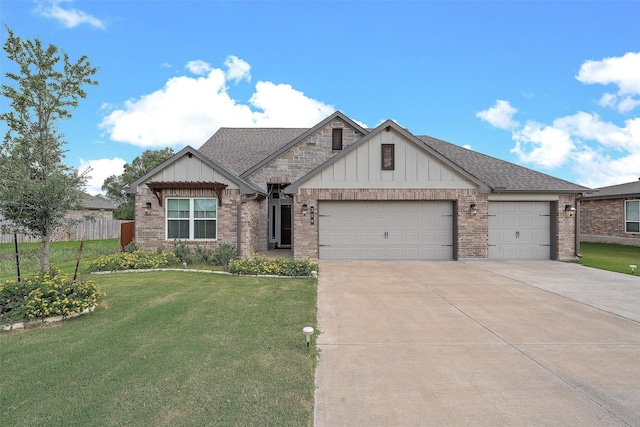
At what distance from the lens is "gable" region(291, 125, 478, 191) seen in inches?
496

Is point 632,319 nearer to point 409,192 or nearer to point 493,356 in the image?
point 493,356

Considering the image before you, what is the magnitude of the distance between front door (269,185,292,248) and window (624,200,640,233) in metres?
19.9

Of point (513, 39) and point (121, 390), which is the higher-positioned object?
point (513, 39)

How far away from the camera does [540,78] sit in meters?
14.5

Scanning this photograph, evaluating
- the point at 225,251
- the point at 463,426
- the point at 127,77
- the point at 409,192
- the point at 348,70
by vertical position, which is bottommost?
the point at 463,426

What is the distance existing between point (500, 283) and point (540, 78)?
36.4ft

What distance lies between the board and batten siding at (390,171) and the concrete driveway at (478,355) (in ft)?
17.0

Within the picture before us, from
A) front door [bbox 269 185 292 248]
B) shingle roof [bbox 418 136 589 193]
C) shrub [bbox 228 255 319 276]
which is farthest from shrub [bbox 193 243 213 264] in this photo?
shingle roof [bbox 418 136 589 193]

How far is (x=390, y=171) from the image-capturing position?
1264cm

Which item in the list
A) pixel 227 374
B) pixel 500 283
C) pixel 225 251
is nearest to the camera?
pixel 227 374

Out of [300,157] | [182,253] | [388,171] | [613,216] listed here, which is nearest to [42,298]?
[182,253]

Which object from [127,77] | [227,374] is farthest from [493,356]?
[127,77]

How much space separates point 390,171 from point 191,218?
794cm

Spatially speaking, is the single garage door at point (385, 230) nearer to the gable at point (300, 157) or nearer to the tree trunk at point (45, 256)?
the gable at point (300, 157)
